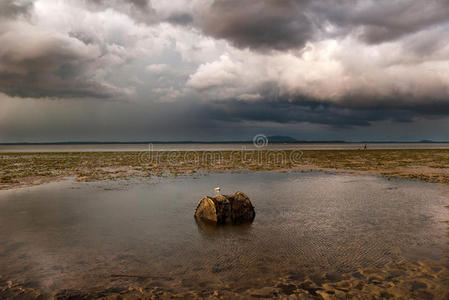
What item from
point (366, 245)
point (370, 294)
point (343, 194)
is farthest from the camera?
point (343, 194)

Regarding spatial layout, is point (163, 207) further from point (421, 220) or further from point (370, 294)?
point (421, 220)

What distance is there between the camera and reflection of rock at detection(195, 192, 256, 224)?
1221cm

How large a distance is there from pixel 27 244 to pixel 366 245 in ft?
40.0

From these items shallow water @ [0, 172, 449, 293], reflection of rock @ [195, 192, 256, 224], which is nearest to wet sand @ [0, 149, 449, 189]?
shallow water @ [0, 172, 449, 293]

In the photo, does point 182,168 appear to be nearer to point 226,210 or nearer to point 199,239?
point 226,210

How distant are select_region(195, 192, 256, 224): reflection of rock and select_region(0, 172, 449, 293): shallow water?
0.64 metres

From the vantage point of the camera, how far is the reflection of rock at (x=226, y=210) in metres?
12.2

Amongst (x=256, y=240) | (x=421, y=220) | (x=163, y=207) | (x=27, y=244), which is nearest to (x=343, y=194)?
(x=421, y=220)

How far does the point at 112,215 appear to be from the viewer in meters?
13.4

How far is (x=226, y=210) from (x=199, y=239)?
103 inches

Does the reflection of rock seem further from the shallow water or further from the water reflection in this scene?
the shallow water

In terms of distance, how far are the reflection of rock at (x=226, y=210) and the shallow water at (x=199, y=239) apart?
0.64 m

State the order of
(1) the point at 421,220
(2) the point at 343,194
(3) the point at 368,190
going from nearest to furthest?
(1) the point at 421,220
(2) the point at 343,194
(3) the point at 368,190

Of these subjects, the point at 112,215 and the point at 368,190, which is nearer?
the point at 112,215
